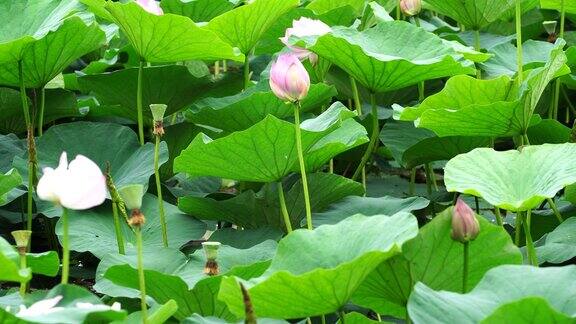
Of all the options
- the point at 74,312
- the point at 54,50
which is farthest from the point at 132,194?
the point at 54,50

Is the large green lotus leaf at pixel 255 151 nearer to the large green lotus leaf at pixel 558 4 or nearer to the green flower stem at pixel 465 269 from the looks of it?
the green flower stem at pixel 465 269

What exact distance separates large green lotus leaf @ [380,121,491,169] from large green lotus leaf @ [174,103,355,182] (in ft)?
0.90

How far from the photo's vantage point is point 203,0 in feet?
7.34

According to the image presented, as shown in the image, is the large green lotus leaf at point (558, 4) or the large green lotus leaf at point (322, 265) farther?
the large green lotus leaf at point (558, 4)

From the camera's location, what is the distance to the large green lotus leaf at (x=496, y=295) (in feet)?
3.68

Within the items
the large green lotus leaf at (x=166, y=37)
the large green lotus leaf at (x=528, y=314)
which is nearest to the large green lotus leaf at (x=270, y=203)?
the large green lotus leaf at (x=166, y=37)

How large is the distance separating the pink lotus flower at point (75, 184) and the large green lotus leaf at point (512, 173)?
0.48 m

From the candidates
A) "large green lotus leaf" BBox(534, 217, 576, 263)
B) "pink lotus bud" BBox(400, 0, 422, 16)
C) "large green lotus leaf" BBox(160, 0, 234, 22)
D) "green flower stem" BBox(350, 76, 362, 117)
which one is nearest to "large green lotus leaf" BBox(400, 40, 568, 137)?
"large green lotus leaf" BBox(534, 217, 576, 263)

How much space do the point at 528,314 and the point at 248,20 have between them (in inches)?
40.9

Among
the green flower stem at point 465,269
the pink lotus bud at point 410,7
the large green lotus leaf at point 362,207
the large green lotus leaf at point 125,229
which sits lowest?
the large green lotus leaf at point 125,229

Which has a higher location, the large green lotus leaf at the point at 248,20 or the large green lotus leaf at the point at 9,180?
the large green lotus leaf at the point at 248,20

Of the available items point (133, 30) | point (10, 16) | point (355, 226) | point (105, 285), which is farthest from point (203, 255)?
point (10, 16)

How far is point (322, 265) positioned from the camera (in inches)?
49.6

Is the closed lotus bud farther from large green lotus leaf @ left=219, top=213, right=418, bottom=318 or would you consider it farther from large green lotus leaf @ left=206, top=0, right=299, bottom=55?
large green lotus leaf @ left=206, top=0, right=299, bottom=55
